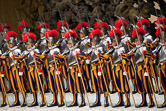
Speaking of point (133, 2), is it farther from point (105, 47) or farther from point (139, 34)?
point (139, 34)

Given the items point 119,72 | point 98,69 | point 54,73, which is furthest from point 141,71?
point 54,73

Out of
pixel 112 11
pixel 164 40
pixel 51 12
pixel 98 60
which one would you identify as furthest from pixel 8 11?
pixel 164 40

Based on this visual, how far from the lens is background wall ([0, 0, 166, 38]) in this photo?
11648 millimetres

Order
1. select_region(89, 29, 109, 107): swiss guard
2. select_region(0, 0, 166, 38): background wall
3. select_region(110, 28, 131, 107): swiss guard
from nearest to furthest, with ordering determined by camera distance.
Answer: select_region(110, 28, 131, 107): swiss guard, select_region(89, 29, 109, 107): swiss guard, select_region(0, 0, 166, 38): background wall

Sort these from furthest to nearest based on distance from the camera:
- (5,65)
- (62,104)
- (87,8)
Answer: (87,8)
(5,65)
(62,104)

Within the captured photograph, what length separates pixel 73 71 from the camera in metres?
8.42

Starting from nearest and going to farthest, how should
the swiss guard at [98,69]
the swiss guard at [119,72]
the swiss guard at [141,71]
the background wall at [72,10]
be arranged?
the swiss guard at [141,71] → the swiss guard at [119,72] → the swiss guard at [98,69] → the background wall at [72,10]

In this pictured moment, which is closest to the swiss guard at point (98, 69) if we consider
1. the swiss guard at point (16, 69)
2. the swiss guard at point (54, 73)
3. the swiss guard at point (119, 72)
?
the swiss guard at point (119, 72)

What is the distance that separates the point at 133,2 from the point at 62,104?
198 inches

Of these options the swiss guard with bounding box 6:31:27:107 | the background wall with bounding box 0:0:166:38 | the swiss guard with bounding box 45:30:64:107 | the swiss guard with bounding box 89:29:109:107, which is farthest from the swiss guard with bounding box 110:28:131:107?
the swiss guard with bounding box 6:31:27:107

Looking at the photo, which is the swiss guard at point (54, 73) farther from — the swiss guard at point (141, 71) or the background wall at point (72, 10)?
the swiss guard at point (141, 71)

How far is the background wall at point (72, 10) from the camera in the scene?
11648 mm

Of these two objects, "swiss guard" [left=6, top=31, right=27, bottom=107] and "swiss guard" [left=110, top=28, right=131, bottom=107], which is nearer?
"swiss guard" [left=110, top=28, right=131, bottom=107]

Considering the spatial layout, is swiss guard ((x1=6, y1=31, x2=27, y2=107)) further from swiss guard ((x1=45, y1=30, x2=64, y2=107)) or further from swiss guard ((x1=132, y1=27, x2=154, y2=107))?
swiss guard ((x1=132, y1=27, x2=154, y2=107))
